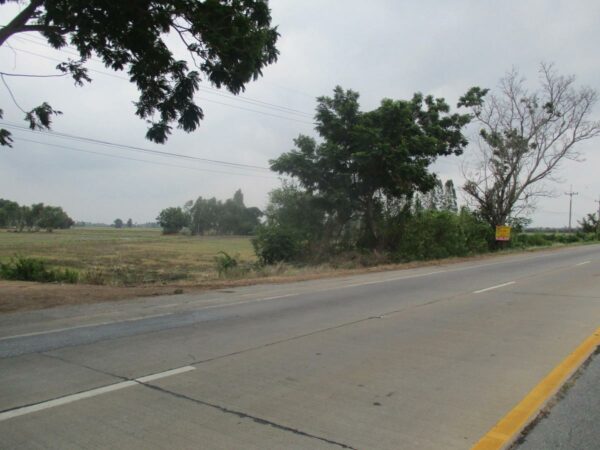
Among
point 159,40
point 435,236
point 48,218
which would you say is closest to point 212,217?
point 48,218

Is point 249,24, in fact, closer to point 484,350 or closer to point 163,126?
point 163,126

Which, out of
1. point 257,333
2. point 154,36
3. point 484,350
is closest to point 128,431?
point 257,333

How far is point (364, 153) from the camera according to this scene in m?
26.0

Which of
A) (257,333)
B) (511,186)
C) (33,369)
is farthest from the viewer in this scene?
(511,186)

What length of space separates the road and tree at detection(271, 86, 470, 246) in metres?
16.0

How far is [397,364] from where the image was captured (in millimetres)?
6355

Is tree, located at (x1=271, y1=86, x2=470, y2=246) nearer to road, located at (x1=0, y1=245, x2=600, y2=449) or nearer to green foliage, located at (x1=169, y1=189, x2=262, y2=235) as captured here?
road, located at (x1=0, y1=245, x2=600, y2=449)

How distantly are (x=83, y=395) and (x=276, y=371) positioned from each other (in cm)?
210

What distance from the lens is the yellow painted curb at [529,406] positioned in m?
4.06

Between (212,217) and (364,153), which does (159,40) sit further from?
(212,217)

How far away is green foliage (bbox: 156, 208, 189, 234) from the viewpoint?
479 ft

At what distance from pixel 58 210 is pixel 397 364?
549 feet

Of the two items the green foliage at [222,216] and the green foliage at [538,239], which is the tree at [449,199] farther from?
the green foliage at [222,216]

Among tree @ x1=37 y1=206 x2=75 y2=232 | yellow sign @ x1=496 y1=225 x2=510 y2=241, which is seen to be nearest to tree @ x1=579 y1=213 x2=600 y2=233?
yellow sign @ x1=496 y1=225 x2=510 y2=241
